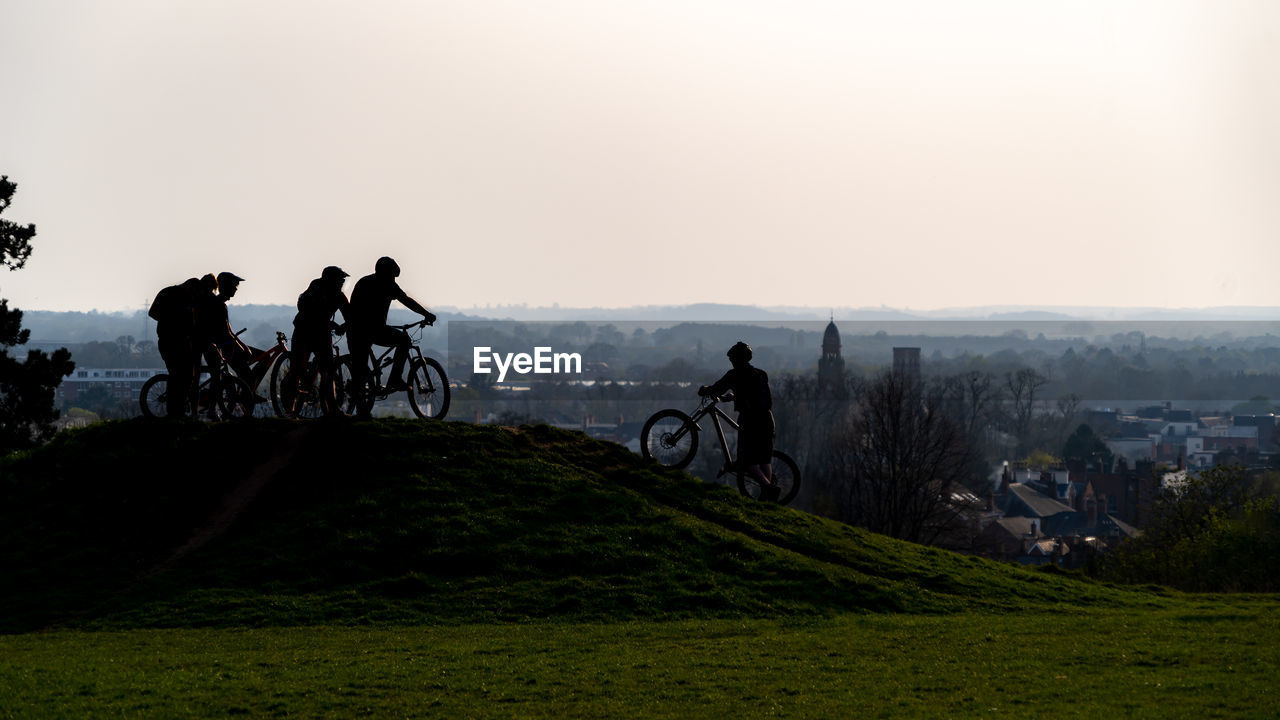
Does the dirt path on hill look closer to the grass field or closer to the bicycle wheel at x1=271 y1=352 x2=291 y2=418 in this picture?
the grass field


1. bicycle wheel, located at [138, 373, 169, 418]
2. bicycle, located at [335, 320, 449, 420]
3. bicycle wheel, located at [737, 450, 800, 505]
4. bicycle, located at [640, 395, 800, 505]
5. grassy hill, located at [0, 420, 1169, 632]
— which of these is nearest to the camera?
grassy hill, located at [0, 420, 1169, 632]

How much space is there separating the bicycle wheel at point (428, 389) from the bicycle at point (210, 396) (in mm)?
2948

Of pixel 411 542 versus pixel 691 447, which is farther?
pixel 691 447

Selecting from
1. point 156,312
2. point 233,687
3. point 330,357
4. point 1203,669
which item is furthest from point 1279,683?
→ point 156,312

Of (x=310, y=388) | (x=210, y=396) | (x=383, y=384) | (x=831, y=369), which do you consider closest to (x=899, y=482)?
(x=383, y=384)

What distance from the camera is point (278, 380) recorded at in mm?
23812

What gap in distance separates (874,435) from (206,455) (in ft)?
154

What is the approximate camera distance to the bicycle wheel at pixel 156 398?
75.8 ft

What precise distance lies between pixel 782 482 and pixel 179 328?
1068cm

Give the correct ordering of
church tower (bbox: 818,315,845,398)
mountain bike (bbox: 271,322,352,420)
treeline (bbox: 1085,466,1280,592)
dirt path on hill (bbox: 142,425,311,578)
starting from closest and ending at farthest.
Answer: dirt path on hill (bbox: 142,425,311,578)
mountain bike (bbox: 271,322,352,420)
treeline (bbox: 1085,466,1280,592)
church tower (bbox: 818,315,845,398)

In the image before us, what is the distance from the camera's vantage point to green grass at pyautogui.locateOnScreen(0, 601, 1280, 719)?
1252 cm

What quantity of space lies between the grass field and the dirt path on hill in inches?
2.4

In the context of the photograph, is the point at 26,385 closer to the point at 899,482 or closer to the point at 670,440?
the point at 670,440

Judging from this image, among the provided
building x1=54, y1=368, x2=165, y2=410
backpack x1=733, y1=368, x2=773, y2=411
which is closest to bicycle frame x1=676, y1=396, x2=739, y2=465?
backpack x1=733, y1=368, x2=773, y2=411
